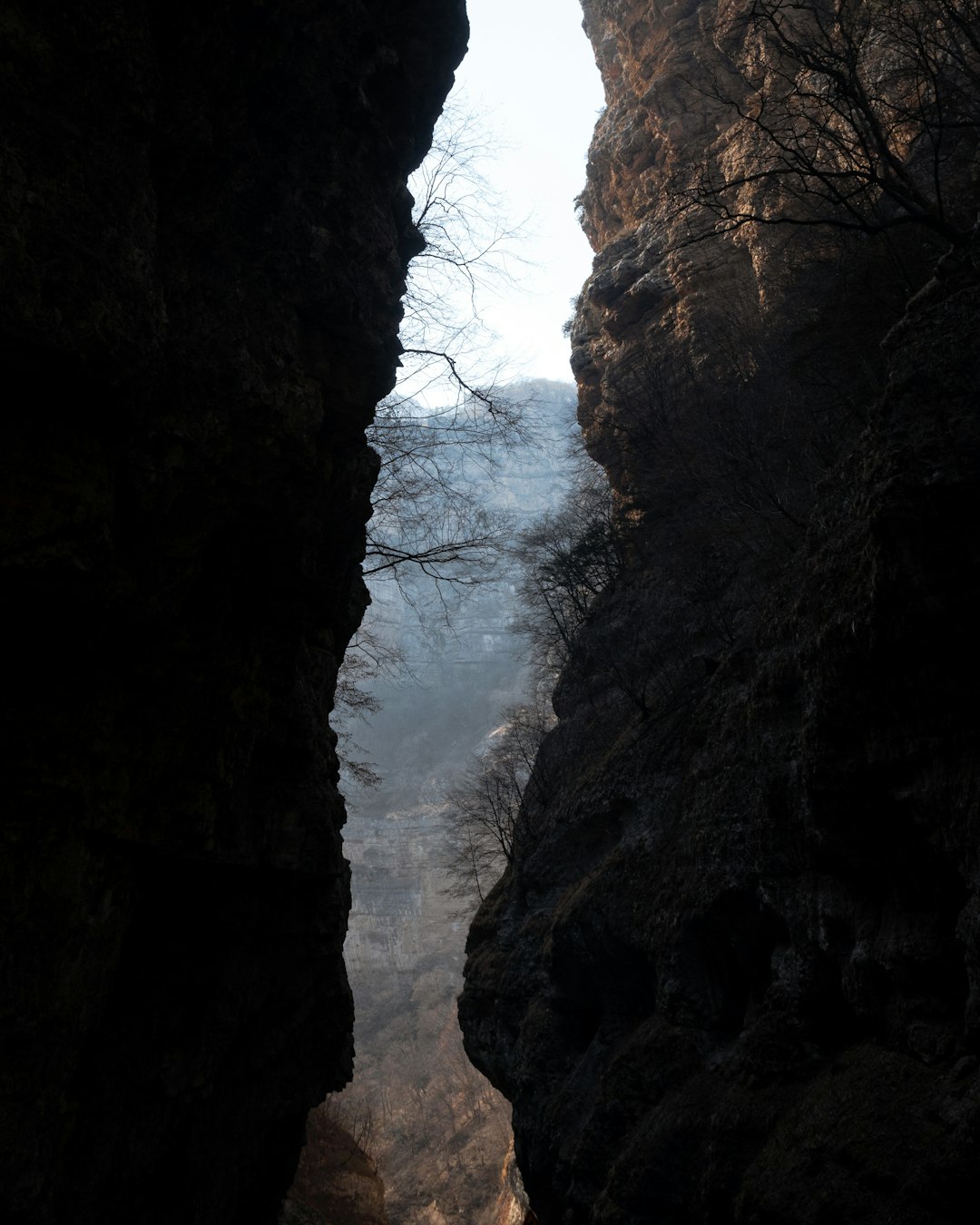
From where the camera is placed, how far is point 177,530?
4797 mm

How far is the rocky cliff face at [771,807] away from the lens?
14.5 feet

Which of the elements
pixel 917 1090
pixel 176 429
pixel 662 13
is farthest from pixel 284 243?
pixel 662 13

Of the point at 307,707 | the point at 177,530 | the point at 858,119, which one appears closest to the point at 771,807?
the point at 307,707

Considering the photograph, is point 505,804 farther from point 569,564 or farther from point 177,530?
point 177,530

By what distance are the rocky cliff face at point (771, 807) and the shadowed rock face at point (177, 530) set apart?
3354 millimetres

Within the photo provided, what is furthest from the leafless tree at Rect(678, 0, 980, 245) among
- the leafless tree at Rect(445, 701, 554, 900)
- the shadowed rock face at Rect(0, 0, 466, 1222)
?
the leafless tree at Rect(445, 701, 554, 900)

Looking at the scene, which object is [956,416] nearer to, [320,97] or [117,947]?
[320,97]

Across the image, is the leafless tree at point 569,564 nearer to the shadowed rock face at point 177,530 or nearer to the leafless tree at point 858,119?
the leafless tree at point 858,119

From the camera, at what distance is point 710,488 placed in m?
11.9

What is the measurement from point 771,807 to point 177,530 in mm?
→ 4905

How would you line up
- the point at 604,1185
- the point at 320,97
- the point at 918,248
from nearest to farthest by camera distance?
the point at 320,97 < the point at 604,1185 < the point at 918,248

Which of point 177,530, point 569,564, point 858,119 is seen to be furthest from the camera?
point 569,564

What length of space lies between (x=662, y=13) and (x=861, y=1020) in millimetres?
21578

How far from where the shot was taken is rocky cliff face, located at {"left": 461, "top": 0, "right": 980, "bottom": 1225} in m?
4.43
